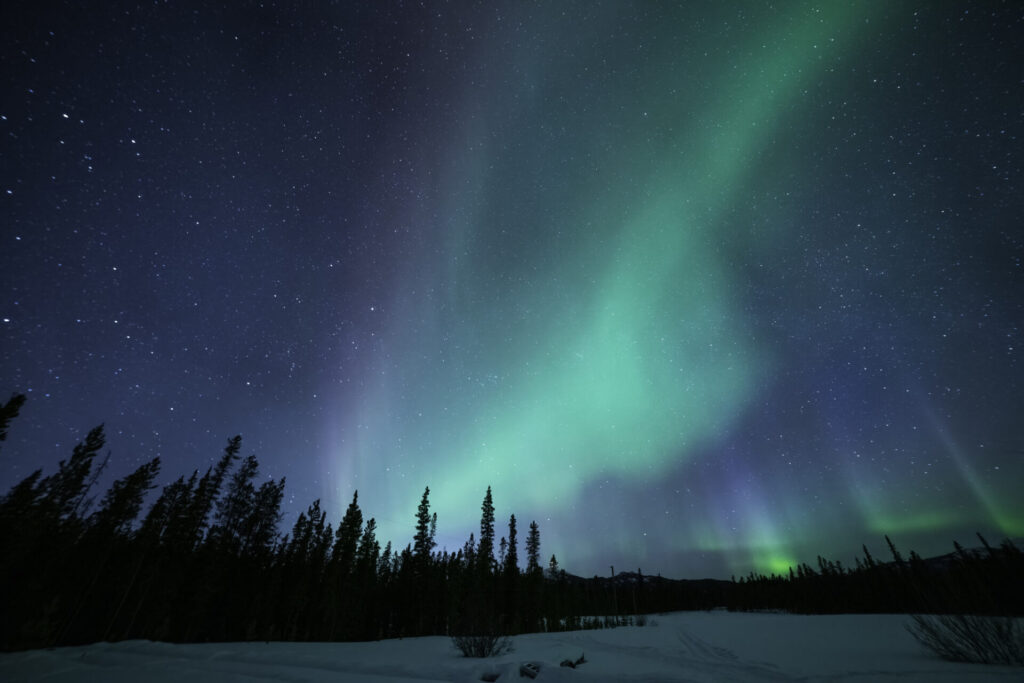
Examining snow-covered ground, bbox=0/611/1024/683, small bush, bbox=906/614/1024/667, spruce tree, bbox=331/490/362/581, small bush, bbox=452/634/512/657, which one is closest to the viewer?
snow-covered ground, bbox=0/611/1024/683

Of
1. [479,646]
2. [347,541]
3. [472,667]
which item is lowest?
[472,667]

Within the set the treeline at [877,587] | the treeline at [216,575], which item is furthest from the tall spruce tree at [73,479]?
the treeline at [877,587]

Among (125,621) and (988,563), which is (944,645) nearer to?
(125,621)

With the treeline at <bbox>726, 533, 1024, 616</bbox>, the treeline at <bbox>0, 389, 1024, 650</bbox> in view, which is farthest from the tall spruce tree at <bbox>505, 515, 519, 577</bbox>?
the treeline at <bbox>726, 533, 1024, 616</bbox>

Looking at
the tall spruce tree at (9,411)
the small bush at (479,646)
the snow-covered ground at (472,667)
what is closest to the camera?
the snow-covered ground at (472,667)

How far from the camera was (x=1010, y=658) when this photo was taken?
9945mm

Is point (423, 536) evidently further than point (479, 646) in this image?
Yes

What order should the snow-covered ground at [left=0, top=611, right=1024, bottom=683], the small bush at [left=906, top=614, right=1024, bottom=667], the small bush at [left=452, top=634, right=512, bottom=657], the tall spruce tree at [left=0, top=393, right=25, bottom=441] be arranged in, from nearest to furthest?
the snow-covered ground at [left=0, top=611, right=1024, bottom=683]
the small bush at [left=906, top=614, right=1024, bottom=667]
the small bush at [left=452, top=634, right=512, bottom=657]
the tall spruce tree at [left=0, top=393, right=25, bottom=441]

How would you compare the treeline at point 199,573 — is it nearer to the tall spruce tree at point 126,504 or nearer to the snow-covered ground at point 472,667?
the tall spruce tree at point 126,504

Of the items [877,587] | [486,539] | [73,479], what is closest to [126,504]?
[73,479]

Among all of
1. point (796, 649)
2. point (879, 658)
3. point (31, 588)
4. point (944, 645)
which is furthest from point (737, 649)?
point (31, 588)

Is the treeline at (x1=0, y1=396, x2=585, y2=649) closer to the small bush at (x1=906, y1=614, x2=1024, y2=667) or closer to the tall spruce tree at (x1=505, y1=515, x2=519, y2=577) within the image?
the tall spruce tree at (x1=505, y1=515, x2=519, y2=577)

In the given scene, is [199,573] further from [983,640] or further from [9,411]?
[983,640]

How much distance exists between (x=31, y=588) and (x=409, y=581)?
35.2m
